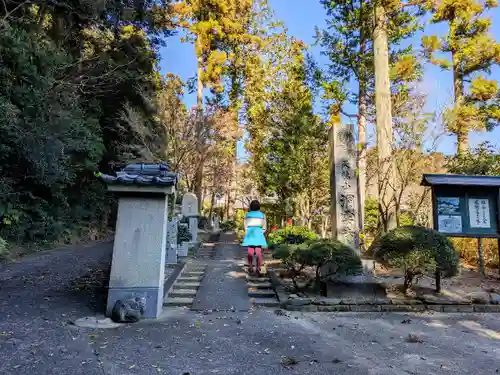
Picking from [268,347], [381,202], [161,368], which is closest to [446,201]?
[381,202]

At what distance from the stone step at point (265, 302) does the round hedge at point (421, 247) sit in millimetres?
1620

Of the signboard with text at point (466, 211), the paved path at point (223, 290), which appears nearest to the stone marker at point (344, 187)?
the signboard with text at point (466, 211)

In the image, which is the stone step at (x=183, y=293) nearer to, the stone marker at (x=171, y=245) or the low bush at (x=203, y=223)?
the stone marker at (x=171, y=245)

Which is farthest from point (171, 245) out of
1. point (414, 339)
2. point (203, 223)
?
point (203, 223)

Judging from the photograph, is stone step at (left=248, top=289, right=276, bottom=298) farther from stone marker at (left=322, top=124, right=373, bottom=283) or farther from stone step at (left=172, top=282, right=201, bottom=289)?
stone marker at (left=322, top=124, right=373, bottom=283)

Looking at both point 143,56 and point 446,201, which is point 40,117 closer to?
point 143,56

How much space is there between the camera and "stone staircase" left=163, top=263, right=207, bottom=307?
4.97m

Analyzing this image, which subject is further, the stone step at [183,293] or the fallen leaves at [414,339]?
the stone step at [183,293]

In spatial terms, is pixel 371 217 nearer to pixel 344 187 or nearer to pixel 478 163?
pixel 478 163

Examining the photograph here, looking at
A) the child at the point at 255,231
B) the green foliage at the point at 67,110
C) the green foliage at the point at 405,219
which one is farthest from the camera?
the green foliage at the point at 405,219

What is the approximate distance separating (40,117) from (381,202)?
319 inches

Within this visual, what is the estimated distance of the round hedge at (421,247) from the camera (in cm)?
473

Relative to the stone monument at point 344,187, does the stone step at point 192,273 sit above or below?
below

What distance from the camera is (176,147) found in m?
14.0
